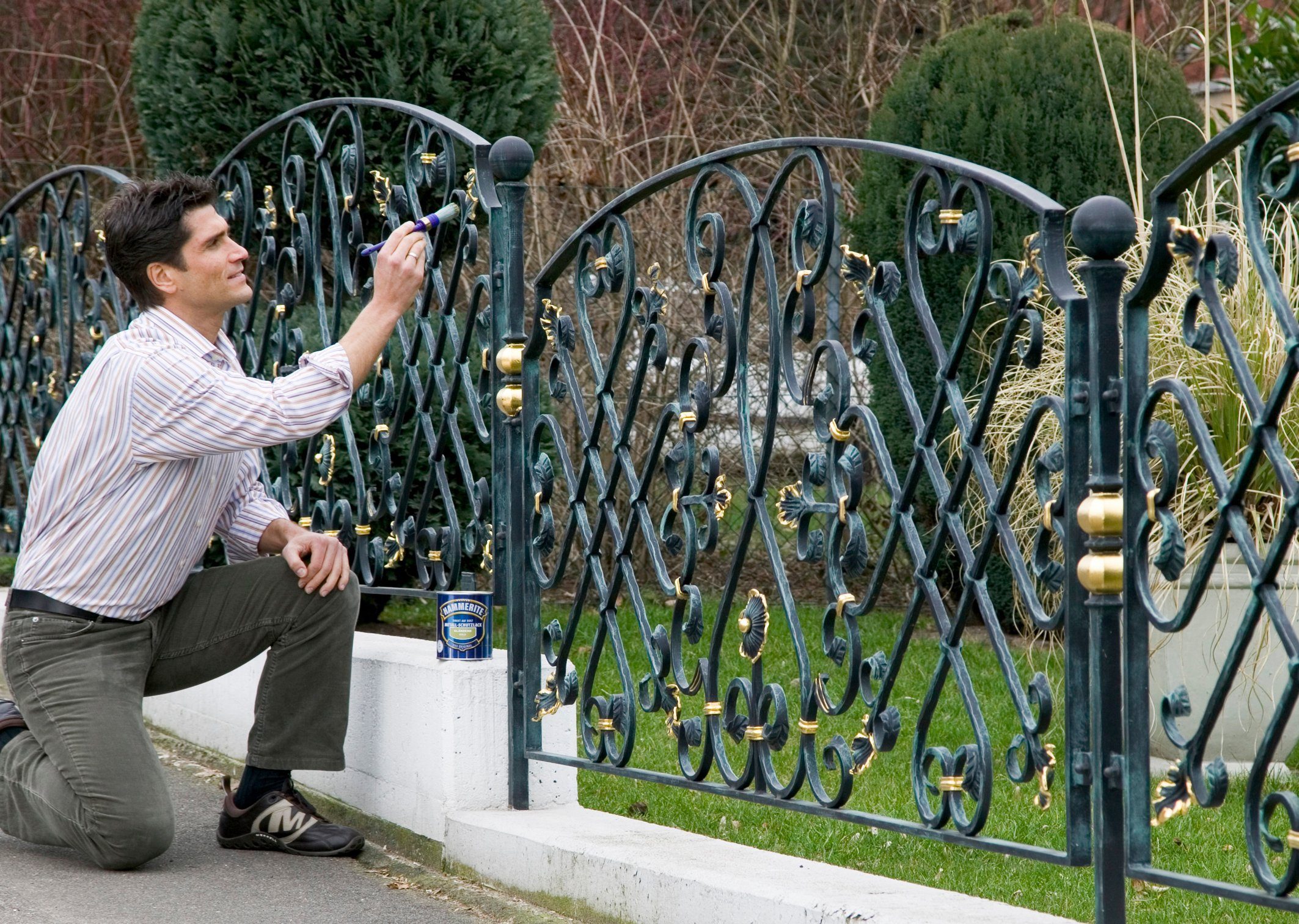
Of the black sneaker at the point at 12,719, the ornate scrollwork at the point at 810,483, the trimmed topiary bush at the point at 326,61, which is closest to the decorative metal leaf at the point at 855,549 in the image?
the ornate scrollwork at the point at 810,483

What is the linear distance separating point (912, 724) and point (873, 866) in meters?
1.39

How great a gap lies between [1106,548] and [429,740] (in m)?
1.75

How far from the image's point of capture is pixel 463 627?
3.51m

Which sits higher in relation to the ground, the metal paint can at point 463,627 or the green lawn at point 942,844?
the metal paint can at point 463,627

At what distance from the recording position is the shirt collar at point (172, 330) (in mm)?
3467

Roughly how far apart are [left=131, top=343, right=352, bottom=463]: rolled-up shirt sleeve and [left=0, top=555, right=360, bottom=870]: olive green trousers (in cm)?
44

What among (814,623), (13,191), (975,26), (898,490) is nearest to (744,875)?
(898,490)

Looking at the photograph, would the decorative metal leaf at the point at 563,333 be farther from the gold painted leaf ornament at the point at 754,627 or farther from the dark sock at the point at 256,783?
the dark sock at the point at 256,783

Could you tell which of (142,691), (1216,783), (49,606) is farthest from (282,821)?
(1216,783)

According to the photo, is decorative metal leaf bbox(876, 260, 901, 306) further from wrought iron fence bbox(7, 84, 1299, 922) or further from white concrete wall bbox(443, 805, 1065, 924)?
white concrete wall bbox(443, 805, 1065, 924)

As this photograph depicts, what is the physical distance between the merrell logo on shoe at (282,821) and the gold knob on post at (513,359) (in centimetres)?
110

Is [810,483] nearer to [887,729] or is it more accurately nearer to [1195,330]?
[887,729]

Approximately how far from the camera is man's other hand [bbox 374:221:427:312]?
337 centimetres

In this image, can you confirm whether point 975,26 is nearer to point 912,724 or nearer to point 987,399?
point 912,724
